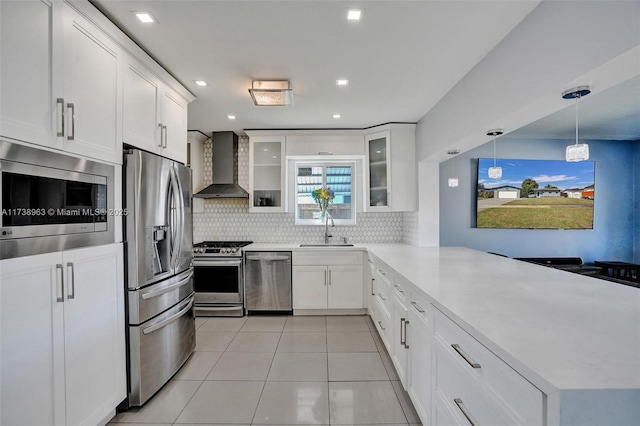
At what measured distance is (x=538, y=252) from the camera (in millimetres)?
4172

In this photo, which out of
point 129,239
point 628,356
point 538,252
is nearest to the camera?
point 628,356

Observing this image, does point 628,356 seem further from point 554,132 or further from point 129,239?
point 554,132

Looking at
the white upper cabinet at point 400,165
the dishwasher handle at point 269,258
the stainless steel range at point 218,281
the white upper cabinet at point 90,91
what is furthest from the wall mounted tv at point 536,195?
the white upper cabinet at point 90,91

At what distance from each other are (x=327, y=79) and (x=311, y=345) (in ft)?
8.62

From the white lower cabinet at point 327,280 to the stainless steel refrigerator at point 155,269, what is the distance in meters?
1.57

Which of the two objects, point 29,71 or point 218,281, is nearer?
point 29,71

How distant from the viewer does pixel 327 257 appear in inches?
151

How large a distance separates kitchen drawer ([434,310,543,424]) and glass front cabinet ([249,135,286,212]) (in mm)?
3076

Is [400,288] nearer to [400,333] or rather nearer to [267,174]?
[400,333]

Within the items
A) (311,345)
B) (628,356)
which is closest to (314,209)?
(311,345)

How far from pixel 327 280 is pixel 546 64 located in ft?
10.1

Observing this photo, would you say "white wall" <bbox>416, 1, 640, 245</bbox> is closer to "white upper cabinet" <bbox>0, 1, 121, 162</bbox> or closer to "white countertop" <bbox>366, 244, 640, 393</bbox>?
"white countertop" <bbox>366, 244, 640, 393</bbox>

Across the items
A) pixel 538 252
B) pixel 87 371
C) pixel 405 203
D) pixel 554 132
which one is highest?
pixel 554 132

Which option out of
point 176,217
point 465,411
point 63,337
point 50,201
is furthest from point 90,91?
point 465,411
